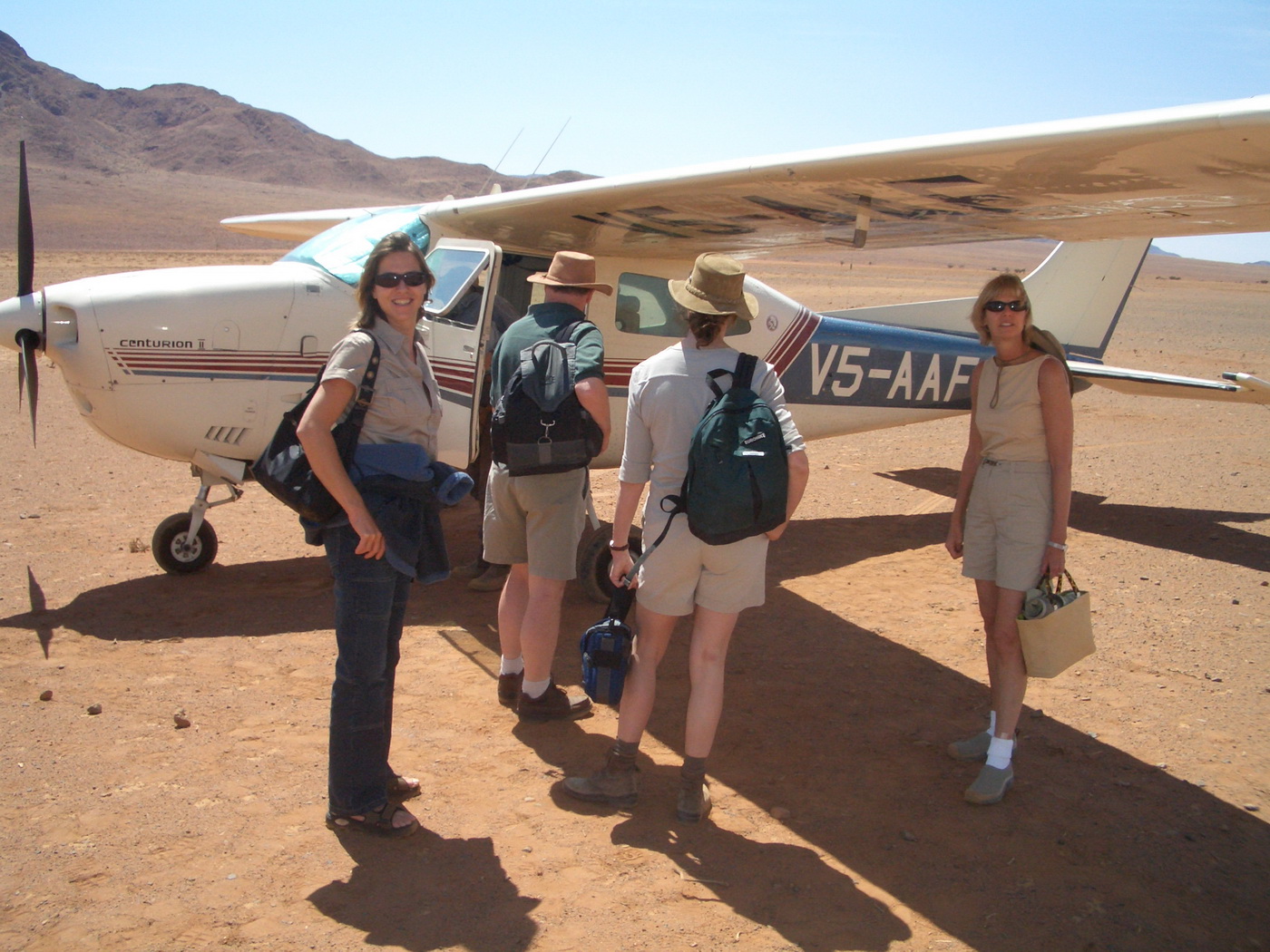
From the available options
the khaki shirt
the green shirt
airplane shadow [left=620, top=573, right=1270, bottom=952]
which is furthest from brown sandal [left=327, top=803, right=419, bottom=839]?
the green shirt

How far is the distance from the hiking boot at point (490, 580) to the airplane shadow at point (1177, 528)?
11.1 feet

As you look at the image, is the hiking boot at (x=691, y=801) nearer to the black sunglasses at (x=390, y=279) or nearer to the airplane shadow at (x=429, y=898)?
the airplane shadow at (x=429, y=898)

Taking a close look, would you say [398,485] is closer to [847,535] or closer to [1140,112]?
[1140,112]

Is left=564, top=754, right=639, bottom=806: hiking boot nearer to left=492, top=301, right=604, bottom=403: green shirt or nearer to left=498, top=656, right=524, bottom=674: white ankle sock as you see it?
left=498, top=656, right=524, bottom=674: white ankle sock

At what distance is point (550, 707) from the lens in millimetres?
4355

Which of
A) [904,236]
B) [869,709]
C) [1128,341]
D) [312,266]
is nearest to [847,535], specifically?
[904,236]

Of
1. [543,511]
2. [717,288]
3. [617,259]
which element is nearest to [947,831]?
[543,511]

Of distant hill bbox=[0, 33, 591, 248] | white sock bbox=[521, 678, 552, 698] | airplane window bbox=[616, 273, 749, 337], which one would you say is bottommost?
white sock bbox=[521, 678, 552, 698]

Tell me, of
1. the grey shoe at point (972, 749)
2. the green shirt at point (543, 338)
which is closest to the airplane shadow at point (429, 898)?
the green shirt at point (543, 338)

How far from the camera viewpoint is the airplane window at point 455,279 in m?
5.64

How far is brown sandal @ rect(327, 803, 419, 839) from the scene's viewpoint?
11.0 feet

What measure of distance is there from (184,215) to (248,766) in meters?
77.1

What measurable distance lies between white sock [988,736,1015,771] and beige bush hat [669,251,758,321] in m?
1.93

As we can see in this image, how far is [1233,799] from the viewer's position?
3863 millimetres
